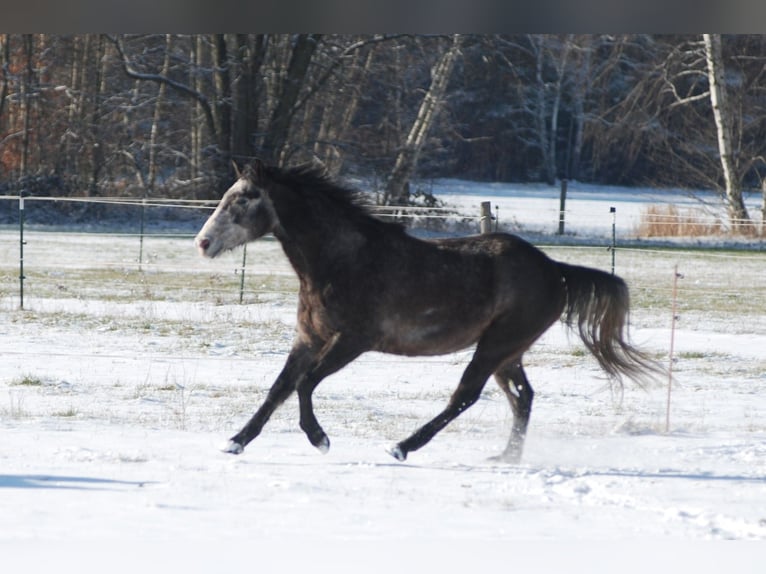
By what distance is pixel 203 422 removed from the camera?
7324mm

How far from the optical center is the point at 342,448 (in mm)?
6570

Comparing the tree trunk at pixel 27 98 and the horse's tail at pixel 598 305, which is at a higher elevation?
the tree trunk at pixel 27 98

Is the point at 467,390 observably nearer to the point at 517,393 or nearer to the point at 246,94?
the point at 517,393

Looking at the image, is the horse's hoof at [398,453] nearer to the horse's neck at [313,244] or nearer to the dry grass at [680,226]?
the horse's neck at [313,244]

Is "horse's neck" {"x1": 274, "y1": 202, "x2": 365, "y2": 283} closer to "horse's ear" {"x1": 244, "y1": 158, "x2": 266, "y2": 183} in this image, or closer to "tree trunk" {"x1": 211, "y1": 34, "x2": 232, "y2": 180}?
"horse's ear" {"x1": 244, "y1": 158, "x2": 266, "y2": 183}

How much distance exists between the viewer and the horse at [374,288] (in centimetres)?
612

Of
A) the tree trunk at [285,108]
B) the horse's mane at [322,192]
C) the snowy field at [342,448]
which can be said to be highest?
the tree trunk at [285,108]

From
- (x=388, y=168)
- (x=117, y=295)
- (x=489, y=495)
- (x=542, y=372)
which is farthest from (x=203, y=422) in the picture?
(x=388, y=168)

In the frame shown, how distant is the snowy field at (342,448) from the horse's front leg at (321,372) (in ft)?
0.52

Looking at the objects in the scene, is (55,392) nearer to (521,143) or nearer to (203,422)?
(203,422)

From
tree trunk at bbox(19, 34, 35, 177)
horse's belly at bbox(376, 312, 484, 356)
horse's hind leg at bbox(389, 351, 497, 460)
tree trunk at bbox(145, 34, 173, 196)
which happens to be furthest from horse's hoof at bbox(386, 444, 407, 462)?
tree trunk at bbox(19, 34, 35, 177)

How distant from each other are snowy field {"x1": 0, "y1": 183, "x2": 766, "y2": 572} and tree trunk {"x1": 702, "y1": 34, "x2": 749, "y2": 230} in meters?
9.07

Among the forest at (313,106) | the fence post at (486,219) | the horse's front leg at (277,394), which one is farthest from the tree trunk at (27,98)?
the horse's front leg at (277,394)

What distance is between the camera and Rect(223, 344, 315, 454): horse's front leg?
6.12 metres
